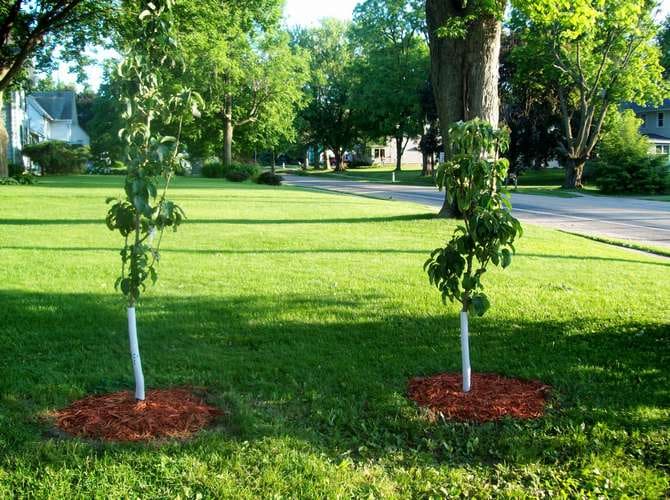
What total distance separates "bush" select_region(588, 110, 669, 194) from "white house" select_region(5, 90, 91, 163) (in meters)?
35.2

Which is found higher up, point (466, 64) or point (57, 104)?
point (57, 104)

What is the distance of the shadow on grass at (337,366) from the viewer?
3809 millimetres

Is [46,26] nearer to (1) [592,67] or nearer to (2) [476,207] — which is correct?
(2) [476,207]

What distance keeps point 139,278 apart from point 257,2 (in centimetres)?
1917

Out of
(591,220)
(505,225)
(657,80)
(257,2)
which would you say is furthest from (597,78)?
(505,225)

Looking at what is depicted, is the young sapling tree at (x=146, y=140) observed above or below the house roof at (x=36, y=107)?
below

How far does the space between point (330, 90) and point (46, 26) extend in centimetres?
4708

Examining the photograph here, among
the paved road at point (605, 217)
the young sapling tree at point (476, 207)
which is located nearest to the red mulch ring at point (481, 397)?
the young sapling tree at point (476, 207)

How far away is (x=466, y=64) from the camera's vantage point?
13.7 m

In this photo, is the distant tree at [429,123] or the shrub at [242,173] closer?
the shrub at [242,173]

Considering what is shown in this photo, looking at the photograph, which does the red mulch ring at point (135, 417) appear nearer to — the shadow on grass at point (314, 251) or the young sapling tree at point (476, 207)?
the young sapling tree at point (476, 207)

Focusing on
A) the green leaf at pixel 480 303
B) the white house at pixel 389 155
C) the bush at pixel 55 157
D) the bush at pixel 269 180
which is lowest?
the green leaf at pixel 480 303

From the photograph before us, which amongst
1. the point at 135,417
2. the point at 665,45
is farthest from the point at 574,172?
the point at 135,417

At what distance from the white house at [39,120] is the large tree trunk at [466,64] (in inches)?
1347
